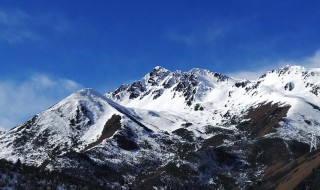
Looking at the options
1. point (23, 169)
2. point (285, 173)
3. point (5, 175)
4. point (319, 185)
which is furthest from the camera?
point (285, 173)

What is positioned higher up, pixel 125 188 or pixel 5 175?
pixel 125 188

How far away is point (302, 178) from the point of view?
155 m

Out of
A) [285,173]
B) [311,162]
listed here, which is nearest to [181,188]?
[285,173]

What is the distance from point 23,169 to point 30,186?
5102mm

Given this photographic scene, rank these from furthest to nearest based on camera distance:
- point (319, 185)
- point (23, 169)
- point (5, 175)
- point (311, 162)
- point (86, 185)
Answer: point (311, 162), point (319, 185), point (86, 185), point (23, 169), point (5, 175)

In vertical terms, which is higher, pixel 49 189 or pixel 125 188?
pixel 125 188

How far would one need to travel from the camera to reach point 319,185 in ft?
488

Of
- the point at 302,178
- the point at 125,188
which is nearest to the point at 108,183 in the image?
the point at 125,188

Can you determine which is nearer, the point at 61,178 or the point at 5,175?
the point at 5,175

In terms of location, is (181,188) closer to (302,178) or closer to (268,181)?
(268,181)

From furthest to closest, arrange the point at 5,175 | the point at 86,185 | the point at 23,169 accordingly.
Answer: the point at 86,185, the point at 23,169, the point at 5,175

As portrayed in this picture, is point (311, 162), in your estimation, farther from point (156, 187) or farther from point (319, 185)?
point (156, 187)

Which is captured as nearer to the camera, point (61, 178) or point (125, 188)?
point (61, 178)

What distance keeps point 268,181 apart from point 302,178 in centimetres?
3412
